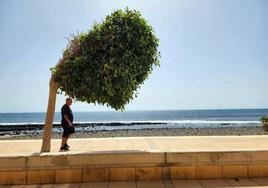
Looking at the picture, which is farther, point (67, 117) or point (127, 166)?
point (67, 117)

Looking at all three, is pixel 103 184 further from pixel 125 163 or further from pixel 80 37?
pixel 80 37

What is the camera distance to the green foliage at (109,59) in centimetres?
758

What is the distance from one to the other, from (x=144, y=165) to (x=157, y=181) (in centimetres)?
38

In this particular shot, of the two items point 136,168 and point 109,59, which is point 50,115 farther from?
point 136,168

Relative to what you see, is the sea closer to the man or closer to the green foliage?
the man

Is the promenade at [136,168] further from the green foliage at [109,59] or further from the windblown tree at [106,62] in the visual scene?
the green foliage at [109,59]

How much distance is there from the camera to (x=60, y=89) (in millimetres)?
8078

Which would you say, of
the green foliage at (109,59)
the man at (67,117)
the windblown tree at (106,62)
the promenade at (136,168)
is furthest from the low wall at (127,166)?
the man at (67,117)

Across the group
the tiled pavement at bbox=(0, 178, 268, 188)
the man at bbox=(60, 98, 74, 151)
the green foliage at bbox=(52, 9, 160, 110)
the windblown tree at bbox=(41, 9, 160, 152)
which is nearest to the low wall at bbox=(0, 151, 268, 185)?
the tiled pavement at bbox=(0, 178, 268, 188)

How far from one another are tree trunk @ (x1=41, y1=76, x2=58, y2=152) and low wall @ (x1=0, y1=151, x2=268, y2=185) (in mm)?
1685

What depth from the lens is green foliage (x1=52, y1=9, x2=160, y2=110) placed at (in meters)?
7.58

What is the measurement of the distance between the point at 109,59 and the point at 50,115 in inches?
80.1

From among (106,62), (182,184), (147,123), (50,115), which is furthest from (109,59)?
(147,123)

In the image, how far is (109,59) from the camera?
7645mm
